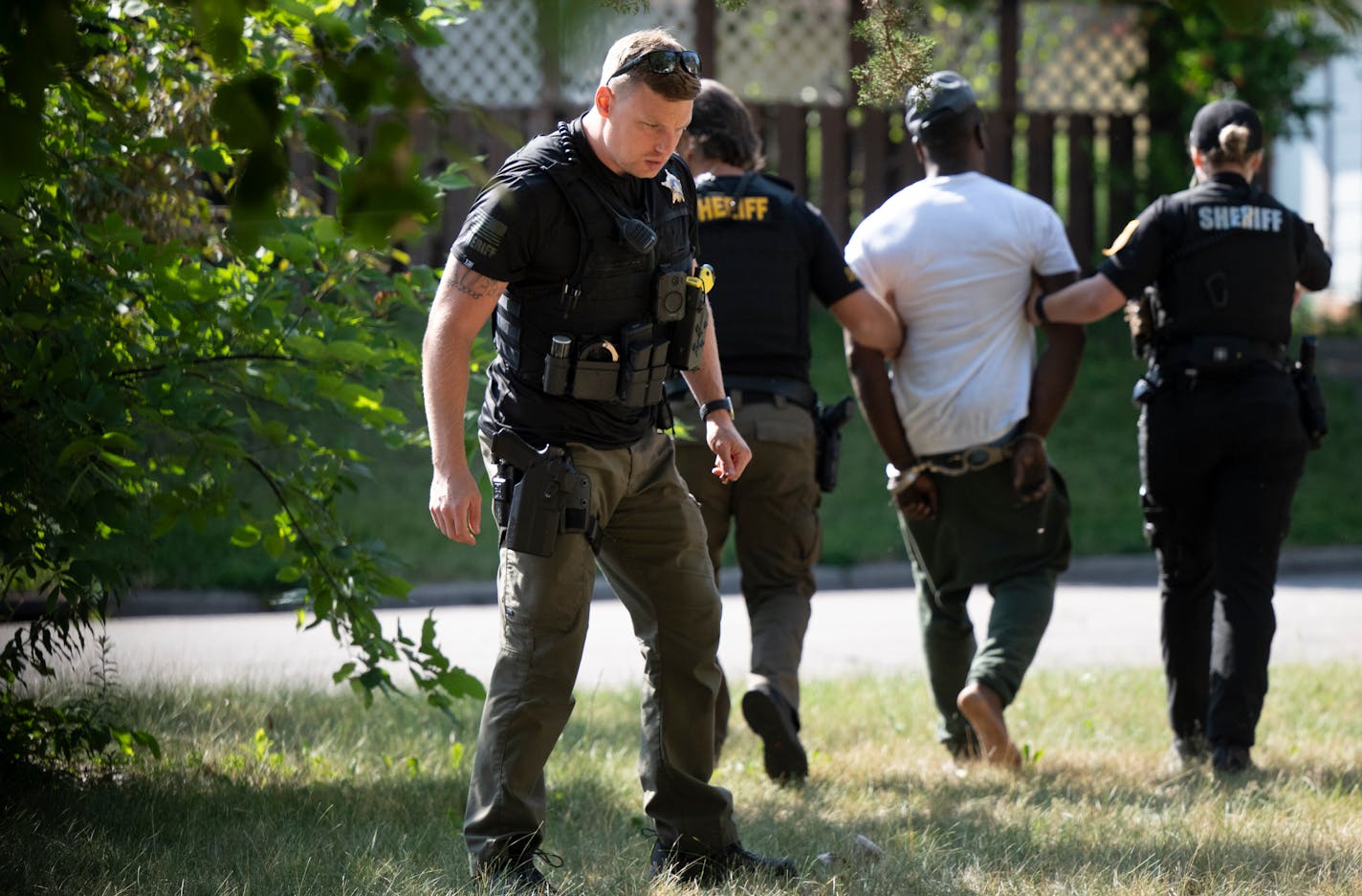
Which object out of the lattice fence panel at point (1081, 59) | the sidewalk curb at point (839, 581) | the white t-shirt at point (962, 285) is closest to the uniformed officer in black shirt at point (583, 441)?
the white t-shirt at point (962, 285)

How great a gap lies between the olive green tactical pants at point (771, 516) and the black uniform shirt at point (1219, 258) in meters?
1.07

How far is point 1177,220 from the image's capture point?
4605 mm

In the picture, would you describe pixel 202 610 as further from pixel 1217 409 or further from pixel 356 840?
pixel 1217 409

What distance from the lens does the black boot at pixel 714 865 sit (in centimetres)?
338

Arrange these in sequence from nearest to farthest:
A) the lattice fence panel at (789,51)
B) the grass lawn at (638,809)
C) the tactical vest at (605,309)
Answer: the tactical vest at (605,309) < the grass lawn at (638,809) < the lattice fence panel at (789,51)

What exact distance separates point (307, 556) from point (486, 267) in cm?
147

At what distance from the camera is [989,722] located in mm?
4480

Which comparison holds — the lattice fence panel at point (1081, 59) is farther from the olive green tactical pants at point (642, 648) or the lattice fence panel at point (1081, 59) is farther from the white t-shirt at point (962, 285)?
the olive green tactical pants at point (642, 648)

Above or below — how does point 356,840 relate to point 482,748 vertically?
below

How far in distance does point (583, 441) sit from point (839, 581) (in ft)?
21.4

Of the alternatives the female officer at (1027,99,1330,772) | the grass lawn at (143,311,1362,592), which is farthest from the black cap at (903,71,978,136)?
the grass lawn at (143,311,1362,592)

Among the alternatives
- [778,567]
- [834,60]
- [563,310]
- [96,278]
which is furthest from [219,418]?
[834,60]

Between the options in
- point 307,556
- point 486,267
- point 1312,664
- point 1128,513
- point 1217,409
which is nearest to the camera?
point 486,267

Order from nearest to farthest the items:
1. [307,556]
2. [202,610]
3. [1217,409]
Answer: [307,556], [1217,409], [202,610]
